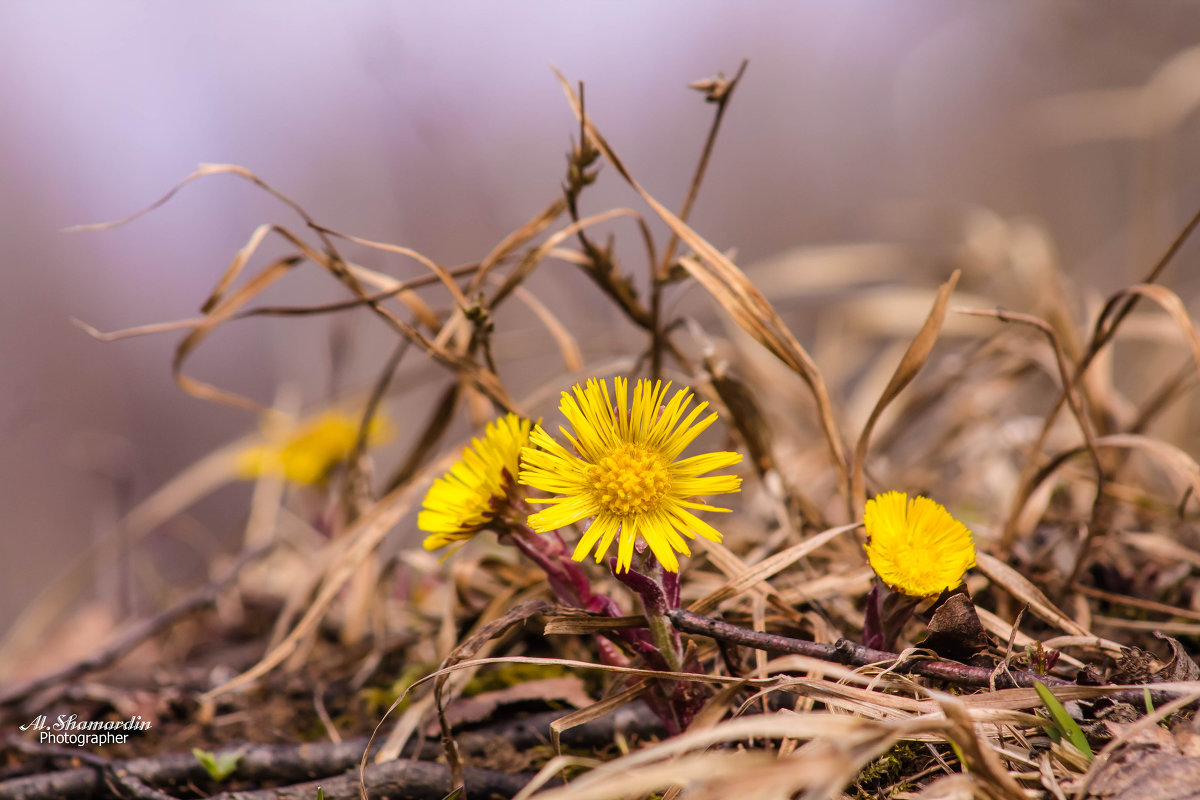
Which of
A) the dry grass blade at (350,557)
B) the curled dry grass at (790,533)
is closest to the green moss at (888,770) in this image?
the curled dry grass at (790,533)

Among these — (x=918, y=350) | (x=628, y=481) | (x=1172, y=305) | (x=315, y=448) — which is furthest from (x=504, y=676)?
(x=1172, y=305)

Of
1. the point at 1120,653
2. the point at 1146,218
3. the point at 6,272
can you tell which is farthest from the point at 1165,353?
the point at 6,272

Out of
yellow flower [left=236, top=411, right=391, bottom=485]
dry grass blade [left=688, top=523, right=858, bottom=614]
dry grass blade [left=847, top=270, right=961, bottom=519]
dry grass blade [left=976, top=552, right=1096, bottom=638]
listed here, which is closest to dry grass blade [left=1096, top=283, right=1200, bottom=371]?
dry grass blade [left=847, top=270, right=961, bottom=519]

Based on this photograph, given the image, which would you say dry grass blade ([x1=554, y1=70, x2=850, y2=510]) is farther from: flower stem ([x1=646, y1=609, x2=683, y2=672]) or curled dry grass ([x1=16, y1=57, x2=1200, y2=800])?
flower stem ([x1=646, y1=609, x2=683, y2=672])

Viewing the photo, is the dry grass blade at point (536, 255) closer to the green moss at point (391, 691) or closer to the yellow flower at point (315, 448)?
the green moss at point (391, 691)

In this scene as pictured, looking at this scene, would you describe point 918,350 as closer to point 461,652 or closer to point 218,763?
point 461,652

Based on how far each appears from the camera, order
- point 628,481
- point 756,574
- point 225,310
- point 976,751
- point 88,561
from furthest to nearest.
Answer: point 88,561
point 225,310
point 756,574
point 628,481
point 976,751
